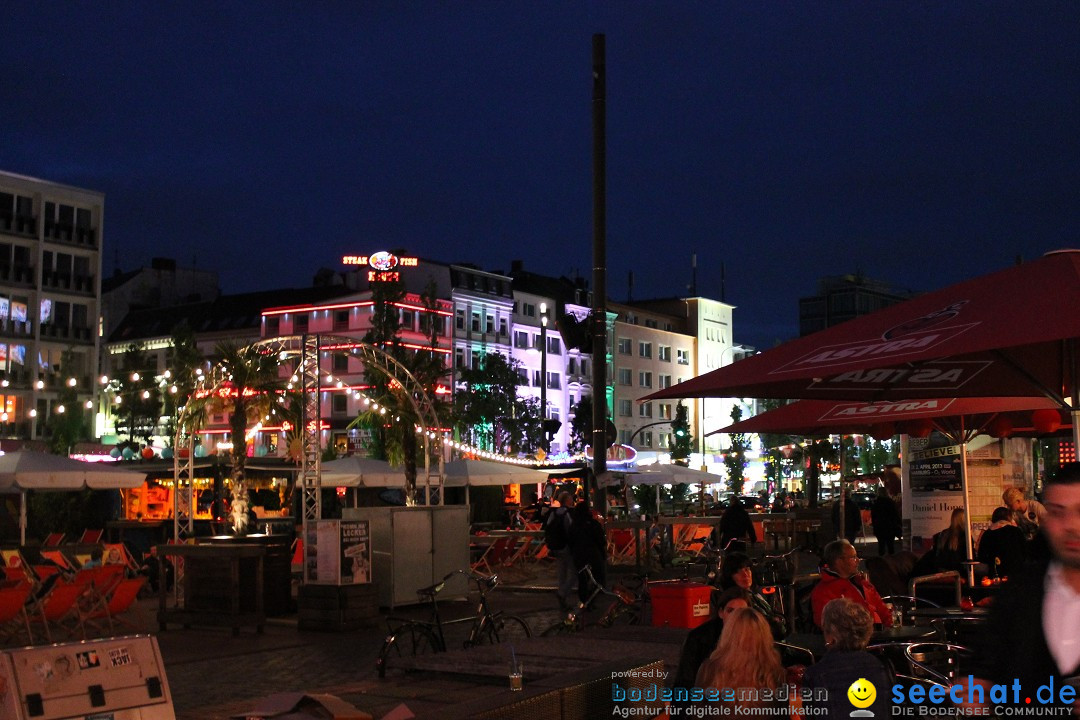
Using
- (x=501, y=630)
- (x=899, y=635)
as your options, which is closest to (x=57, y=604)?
(x=501, y=630)

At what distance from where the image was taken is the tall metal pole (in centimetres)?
1377

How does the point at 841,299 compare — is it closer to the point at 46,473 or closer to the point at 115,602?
the point at 46,473

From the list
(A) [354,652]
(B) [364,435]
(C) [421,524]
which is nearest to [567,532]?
(A) [354,652]

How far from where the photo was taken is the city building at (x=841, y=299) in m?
147

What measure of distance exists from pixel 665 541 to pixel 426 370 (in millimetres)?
12620

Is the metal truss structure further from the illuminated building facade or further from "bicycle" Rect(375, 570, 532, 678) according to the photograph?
the illuminated building facade

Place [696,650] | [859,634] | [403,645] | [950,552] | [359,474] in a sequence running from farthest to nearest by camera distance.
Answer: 1. [359,474]
2. [403,645]
3. [950,552]
4. [696,650]
5. [859,634]

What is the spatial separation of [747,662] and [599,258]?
867 centimetres

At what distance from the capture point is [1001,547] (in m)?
12.2

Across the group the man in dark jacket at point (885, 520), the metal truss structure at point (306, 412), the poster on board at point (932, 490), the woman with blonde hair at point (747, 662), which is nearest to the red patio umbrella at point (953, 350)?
the woman with blonde hair at point (747, 662)

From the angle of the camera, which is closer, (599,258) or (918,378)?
(918,378)

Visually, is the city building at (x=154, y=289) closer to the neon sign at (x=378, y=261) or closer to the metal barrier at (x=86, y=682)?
the neon sign at (x=378, y=261)

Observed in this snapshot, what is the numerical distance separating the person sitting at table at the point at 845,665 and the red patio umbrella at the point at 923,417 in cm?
541

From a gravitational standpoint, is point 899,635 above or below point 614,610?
above
